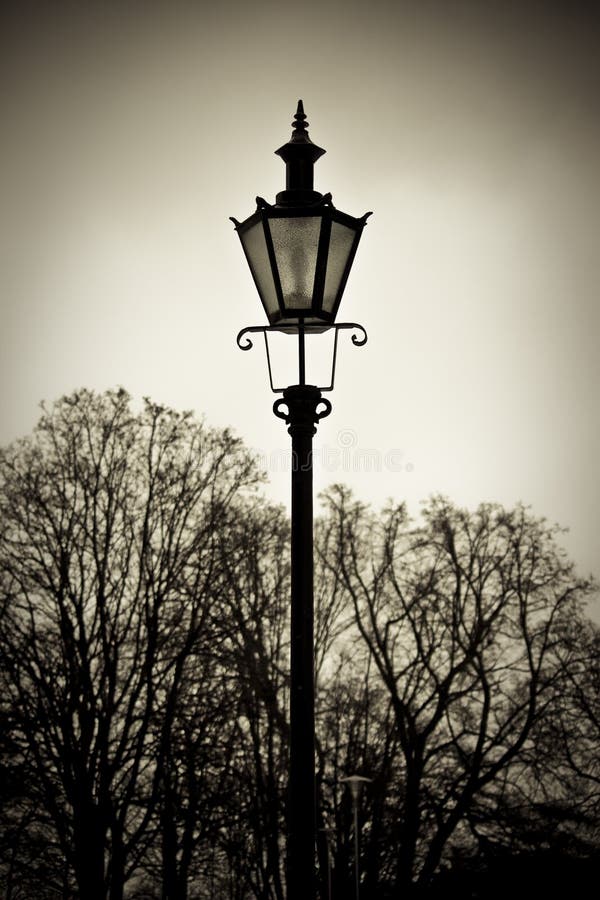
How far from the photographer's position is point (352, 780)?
1056 inches

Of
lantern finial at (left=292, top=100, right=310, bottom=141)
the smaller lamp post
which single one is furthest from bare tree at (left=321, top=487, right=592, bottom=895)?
lantern finial at (left=292, top=100, right=310, bottom=141)

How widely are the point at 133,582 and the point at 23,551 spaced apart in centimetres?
264

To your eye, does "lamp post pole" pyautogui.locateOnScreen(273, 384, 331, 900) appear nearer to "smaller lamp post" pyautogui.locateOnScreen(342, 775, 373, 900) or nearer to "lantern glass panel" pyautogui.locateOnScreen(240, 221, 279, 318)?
"lantern glass panel" pyautogui.locateOnScreen(240, 221, 279, 318)

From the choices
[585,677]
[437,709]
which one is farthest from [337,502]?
[585,677]

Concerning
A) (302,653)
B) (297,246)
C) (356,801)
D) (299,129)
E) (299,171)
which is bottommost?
(302,653)

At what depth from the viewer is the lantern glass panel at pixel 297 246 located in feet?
17.1

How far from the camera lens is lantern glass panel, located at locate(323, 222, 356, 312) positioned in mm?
5262

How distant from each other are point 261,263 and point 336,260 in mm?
379

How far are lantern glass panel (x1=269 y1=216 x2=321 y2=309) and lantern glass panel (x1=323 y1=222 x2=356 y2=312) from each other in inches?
3.2

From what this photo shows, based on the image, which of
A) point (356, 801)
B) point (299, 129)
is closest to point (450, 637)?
point (356, 801)

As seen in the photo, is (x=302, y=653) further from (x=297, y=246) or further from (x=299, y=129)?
(x=299, y=129)

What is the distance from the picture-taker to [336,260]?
530cm

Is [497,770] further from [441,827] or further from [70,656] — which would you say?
[70,656]

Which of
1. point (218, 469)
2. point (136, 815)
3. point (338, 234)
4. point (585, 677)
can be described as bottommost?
point (136, 815)
